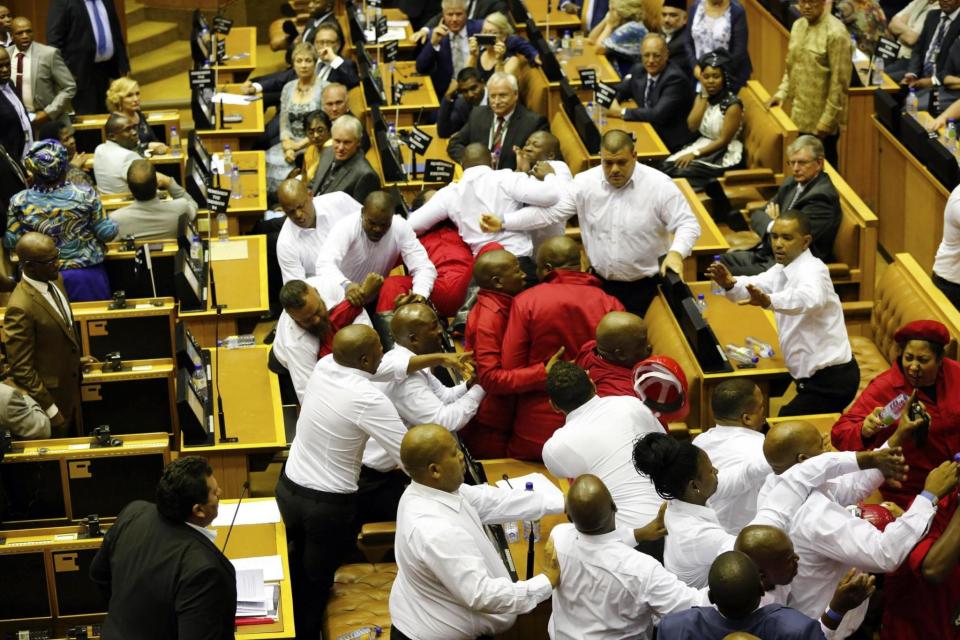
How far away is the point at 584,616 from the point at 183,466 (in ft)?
4.14

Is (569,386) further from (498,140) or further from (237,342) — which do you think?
(498,140)

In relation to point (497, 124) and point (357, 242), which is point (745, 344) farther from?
point (497, 124)

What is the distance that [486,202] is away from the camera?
22.8 ft

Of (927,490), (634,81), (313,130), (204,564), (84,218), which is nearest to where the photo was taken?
(204,564)

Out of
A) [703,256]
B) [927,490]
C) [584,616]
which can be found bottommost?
[703,256]

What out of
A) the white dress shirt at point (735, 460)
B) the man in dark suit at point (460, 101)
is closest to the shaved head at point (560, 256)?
the white dress shirt at point (735, 460)

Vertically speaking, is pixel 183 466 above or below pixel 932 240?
above

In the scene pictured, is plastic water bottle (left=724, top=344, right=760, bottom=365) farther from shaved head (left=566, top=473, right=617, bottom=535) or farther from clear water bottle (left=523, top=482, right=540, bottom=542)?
Result: shaved head (left=566, top=473, right=617, bottom=535)

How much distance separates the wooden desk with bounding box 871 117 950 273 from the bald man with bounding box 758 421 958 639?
3.47m

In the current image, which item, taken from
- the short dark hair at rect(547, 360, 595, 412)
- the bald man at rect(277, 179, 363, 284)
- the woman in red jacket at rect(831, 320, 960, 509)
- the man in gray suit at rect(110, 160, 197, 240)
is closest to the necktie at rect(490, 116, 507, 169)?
the bald man at rect(277, 179, 363, 284)

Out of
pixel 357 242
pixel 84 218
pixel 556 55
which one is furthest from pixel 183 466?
pixel 556 55

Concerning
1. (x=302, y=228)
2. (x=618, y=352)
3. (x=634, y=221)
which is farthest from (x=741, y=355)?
(x=302, y=228)

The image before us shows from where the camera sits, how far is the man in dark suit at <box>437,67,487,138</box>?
8.71 meters

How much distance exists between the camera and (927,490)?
430 centimetres
